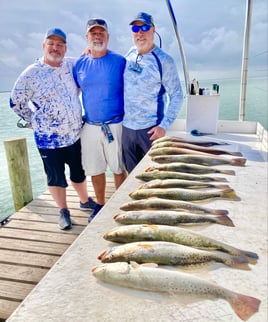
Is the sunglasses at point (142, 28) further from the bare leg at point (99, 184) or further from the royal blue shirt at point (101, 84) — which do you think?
the bare leg at point (99, 184)

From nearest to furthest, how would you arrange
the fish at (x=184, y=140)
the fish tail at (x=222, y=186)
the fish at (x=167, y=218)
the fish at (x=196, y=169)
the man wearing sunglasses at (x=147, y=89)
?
the fish at (x=167, y=218)
the fish tail at (x=222, y=186)
the fish at (x=196, y=169)
the fish at (x=184, y=140)
the man wearing sunglasses at (x=147, y=89)

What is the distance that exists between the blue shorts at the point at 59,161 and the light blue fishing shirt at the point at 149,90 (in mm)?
646

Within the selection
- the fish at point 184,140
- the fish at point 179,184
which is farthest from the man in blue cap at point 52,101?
the fish at point 179,184

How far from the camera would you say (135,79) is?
117 inches

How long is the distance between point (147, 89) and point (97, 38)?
0.70 metres

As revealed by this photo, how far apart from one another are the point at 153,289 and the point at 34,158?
1013 centimetres

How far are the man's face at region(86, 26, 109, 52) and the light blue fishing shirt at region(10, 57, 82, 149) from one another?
32 cm

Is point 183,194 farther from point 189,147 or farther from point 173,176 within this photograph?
point 189,147

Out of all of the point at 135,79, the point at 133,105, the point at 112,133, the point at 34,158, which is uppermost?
the point at 135,79

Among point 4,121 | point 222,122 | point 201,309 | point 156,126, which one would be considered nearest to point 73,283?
point 201,309

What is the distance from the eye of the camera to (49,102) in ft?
9.78

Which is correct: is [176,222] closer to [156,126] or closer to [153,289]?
[153,289]

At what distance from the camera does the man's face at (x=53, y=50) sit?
296 cm

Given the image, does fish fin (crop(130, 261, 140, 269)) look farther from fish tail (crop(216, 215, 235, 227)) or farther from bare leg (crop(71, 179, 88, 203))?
bare leg (crop(71, 179, 88, 203))
